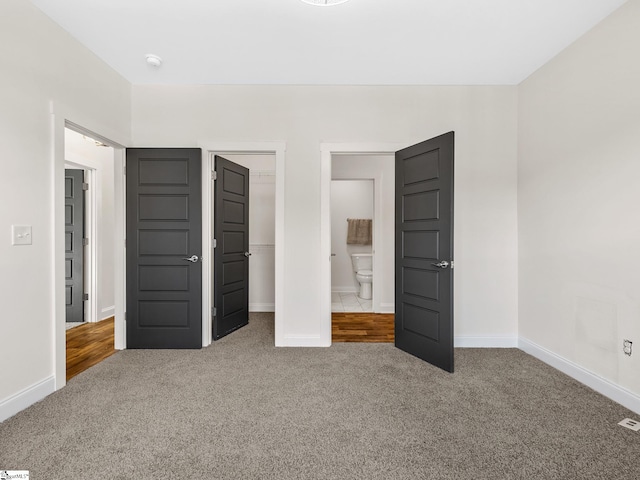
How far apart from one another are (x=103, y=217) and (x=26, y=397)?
278 centimetres

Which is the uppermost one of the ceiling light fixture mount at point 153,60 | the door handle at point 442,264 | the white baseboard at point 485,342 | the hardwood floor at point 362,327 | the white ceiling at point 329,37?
the white ceiling at point 329,37

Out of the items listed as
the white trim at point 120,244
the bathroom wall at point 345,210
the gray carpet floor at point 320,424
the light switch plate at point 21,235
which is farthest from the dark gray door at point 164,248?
the bathroom wall at point 345,210

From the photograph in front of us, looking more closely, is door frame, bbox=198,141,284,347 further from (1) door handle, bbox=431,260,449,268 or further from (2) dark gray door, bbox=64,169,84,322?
(2) dark gray door, bbox=64,169,84,322

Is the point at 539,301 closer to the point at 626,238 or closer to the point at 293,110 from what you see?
the point at 626,238

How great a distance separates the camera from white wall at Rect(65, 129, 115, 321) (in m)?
4.24

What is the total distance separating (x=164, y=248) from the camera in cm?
331

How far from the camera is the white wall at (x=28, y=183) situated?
2053 mm

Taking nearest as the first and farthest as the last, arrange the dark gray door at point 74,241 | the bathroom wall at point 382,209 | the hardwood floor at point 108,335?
the hardwood floor at point 108,335
the dark gray door at point 74,241
the bathroom wall at point 382,209

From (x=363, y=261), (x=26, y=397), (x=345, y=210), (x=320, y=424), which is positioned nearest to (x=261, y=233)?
(x=363, y=261)

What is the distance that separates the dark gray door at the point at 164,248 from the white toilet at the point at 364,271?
3222 mm

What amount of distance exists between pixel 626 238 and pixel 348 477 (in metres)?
2.35

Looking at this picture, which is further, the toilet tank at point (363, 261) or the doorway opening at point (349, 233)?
the doorway opening at point (349, 233)

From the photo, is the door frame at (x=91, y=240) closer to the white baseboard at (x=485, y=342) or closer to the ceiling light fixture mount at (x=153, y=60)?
the ceiling light fixture mount at (x=153, y=60)

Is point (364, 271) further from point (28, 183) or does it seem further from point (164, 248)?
point (28, 183)
